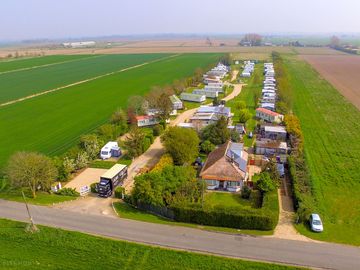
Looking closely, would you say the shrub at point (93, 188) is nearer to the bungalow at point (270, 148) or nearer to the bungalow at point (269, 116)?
the bungalow at point (270, 148)

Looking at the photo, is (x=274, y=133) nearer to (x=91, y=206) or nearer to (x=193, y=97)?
(x=91, y=206)

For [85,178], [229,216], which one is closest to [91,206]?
[85,178]

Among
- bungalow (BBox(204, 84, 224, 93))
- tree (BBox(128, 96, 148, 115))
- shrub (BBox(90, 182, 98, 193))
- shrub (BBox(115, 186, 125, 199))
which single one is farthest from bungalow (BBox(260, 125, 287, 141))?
bungalow (BBox(204, 84, 224, 93))

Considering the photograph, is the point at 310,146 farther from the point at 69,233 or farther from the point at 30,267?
the point at 30,267

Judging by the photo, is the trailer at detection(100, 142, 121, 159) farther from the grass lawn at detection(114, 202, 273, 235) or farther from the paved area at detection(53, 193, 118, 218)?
the grass lawn at detection(114, 202, 273, 235)

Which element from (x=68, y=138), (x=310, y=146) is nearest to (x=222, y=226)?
(x=310, y=146)

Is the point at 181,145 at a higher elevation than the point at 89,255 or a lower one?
higher
